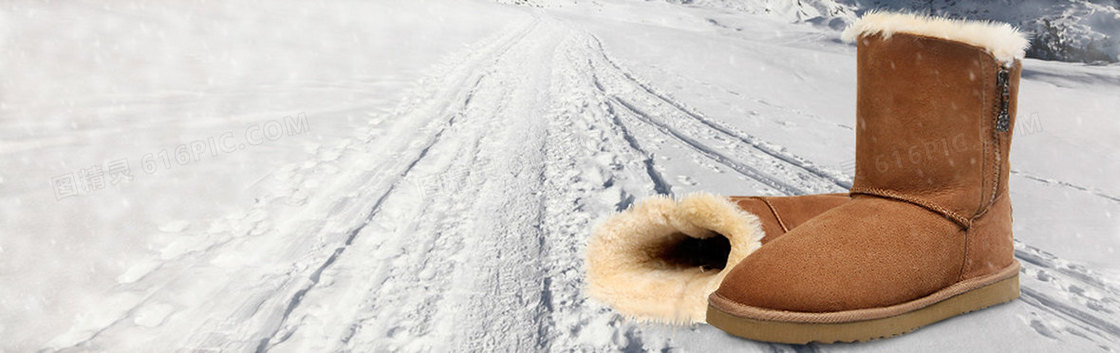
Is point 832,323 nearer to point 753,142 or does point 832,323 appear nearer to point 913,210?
point 913,210

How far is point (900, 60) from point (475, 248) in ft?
4.11

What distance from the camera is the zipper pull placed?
3.81 ft

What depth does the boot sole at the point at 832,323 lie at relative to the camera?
1.13 meters

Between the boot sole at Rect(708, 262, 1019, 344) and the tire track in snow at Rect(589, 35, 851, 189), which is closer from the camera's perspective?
the boot sole at Rect(708, 262, 1019, 344)

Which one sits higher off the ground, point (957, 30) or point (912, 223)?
point (957, 30)

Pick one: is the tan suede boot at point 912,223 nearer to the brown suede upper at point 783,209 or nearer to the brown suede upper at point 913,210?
the brown suede upper at point 913,210

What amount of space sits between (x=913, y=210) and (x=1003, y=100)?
292mm

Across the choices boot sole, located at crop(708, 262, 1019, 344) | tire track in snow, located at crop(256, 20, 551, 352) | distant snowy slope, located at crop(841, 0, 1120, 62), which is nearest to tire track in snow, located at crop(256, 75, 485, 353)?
tire track in snow, located at crop(256, 20, 551, 352)

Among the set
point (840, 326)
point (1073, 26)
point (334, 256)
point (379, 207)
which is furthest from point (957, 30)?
point (1073, 26)

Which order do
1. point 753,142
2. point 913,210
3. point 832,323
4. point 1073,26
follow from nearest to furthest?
point 832,323
point 913,210
point 753,142
point 1073,26

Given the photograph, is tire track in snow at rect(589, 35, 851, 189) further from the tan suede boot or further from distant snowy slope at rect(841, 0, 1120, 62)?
distant snowy slope at rect(841, 0, 1120, 62)

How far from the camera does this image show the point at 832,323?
3.71 feet

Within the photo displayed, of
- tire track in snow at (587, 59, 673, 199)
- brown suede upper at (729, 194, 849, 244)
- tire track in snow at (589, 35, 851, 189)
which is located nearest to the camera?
brown suede upper at (729, 194, 849, 244)

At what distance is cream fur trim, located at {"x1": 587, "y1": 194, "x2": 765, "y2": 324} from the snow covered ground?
55mm
